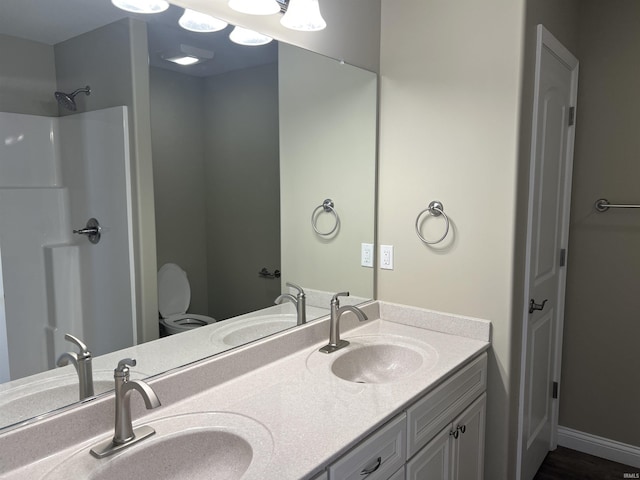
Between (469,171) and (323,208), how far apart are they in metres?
0.65

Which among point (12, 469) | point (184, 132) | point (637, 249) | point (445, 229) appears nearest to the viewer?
point (12, 469)

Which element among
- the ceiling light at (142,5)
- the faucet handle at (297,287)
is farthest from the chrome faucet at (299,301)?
the ceiling light at (142,5)

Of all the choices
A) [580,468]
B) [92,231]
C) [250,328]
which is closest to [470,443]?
[250,328]

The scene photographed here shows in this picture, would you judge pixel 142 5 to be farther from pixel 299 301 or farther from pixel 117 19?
pixel 299 301

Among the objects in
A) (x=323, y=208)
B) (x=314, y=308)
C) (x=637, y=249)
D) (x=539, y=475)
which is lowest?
(x=539, y=475)

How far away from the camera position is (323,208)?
85.4 inches

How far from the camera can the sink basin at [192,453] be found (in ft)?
3.65

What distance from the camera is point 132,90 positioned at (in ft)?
4.49

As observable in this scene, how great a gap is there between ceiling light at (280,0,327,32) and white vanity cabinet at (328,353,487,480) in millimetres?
1344

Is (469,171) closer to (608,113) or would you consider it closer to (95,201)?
(608,113)

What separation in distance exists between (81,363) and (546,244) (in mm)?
2067

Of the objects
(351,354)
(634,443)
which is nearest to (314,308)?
(351,354)

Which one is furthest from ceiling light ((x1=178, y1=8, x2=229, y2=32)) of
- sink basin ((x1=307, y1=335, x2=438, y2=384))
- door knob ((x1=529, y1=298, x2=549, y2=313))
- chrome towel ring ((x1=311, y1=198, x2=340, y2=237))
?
door knob ((x1=529, y1=298, x2=549, y2=313))

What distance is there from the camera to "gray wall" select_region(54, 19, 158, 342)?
1208 millimetres
